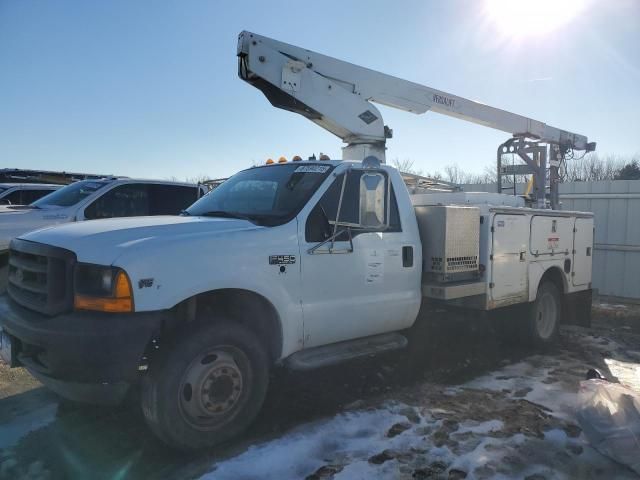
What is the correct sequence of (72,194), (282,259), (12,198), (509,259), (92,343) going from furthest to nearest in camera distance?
(12,198)
(72,194)
(509,259)
(282,259)
(92,343)

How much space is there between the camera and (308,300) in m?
3.98

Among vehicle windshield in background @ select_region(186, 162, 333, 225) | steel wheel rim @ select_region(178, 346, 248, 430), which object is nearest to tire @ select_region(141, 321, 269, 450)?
steel wheel rim @ select_region(178, 346, 248, 430)

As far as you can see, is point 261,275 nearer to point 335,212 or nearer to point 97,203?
point 335,212

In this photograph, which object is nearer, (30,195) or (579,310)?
(579,310)

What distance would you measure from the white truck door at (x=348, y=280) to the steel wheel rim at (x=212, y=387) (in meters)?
0.70

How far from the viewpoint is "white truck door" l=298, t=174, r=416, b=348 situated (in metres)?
4.03

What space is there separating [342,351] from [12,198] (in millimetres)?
8578

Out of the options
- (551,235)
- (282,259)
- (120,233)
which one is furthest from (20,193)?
(551,235)

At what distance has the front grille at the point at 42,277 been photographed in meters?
3.19

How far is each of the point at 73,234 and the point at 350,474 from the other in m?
2.48

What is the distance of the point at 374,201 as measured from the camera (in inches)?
174

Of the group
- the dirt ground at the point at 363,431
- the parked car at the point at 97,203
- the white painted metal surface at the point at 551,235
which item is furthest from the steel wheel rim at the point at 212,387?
the parked car at the point at 97,203

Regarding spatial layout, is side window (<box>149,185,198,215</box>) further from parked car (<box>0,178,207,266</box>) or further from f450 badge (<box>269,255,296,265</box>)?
f450 badge (<box>269,255,296,265</box>)

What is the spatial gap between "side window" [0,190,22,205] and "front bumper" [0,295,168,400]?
7.83 meters
